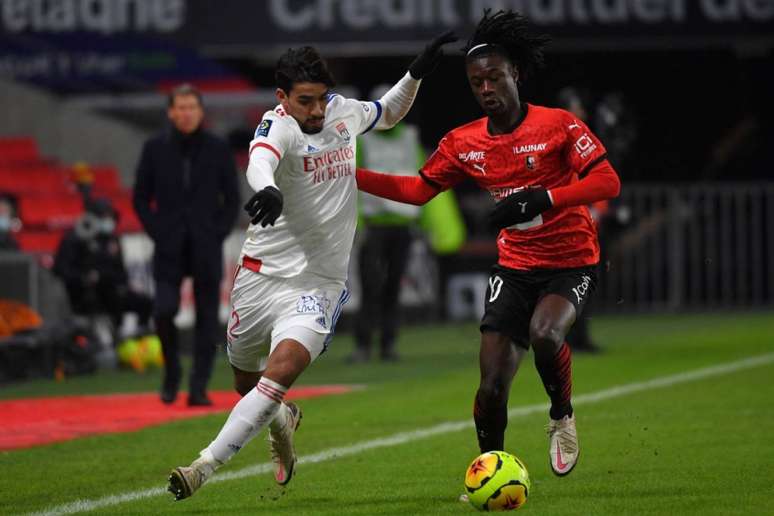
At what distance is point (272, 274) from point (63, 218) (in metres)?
13.4

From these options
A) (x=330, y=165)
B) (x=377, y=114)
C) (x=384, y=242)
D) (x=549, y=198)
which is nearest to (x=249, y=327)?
(x=330, y=165)

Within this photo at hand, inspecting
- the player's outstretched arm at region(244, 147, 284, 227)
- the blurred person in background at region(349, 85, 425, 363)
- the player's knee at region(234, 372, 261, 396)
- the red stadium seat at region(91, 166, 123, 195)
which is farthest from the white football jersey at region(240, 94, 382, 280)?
the red stadium seat at region(91, 166, 123, 195)

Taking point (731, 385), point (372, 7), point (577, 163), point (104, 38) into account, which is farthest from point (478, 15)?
point (577, 163)

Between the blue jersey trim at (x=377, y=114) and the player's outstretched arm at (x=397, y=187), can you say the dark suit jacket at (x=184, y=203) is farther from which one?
the player's outstretched arm at (x=397, y=187)

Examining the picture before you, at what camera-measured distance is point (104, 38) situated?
23797 mm

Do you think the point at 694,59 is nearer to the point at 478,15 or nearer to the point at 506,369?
the point at 478,15

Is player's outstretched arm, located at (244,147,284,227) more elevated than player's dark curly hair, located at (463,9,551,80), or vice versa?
player's dark curly hair, located at (463,9,551,80)

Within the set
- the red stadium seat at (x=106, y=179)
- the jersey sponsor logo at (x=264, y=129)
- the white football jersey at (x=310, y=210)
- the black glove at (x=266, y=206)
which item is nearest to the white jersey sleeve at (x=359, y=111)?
the white football jersey at (x=310, y=210)

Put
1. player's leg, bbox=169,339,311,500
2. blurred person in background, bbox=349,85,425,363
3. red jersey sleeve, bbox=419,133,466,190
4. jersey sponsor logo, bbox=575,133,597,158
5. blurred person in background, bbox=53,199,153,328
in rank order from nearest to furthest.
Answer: player's leg, bbox=169,339,311,500
jersey sponsor logo, bbox=575,133,597,158
red jersey sleeve, bbox=419,133,466,190
blurred person in background, bbox=53,199,153,328
blurred person in background, bbox=349,85,425,363

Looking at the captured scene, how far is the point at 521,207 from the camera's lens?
7.91m

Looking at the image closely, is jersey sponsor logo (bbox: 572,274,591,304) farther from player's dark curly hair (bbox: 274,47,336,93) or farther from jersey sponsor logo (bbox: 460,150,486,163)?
player's dark curly hair (bbox: 274,47,336,93)

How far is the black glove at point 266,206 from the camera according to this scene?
7215 mm

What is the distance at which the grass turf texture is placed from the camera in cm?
789

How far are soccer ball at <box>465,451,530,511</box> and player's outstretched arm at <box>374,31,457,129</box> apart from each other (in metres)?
2.03
